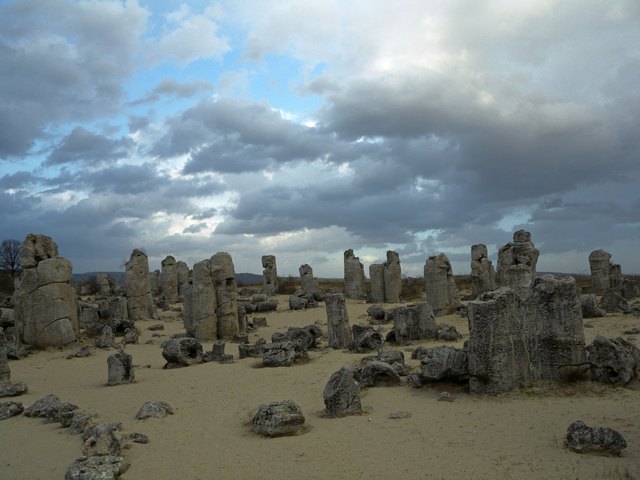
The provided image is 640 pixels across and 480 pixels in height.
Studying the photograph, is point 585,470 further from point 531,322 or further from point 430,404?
point 531,322

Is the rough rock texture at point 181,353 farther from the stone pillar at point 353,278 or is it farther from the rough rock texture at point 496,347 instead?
the stone pillar at point 353,278

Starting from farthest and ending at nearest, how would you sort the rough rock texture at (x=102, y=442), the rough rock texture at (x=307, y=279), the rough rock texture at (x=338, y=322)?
the rough rock texture at (x=307, y=279), the rough rock texture at (x=338, y=322), the rough rock texture at (x=102, y=442)

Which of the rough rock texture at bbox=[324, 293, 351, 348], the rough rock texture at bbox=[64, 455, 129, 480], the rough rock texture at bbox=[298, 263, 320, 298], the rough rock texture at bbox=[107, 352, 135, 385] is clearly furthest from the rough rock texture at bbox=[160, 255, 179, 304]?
the rough rock texture at bbox=[64, 455, 129, 480]

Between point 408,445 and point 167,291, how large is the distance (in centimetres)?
3077

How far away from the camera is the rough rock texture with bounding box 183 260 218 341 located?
696 inches

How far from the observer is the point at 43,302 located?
17047 mm

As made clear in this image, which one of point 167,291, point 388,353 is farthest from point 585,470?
point 167,291

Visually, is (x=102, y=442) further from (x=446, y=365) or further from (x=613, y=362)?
(x=613, y=362)

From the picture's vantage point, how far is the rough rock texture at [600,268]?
86.6 feet

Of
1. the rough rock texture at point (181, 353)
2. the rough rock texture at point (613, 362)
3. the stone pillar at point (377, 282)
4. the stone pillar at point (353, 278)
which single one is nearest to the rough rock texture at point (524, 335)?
the rough rock texture at point (613, 362)

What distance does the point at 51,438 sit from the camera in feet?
25.7

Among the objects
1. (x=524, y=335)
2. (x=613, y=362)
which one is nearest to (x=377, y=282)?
(x=524, y=335)

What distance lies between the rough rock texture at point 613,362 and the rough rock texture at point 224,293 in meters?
12.0

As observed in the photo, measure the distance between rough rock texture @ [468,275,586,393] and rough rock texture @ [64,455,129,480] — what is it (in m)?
5.19
